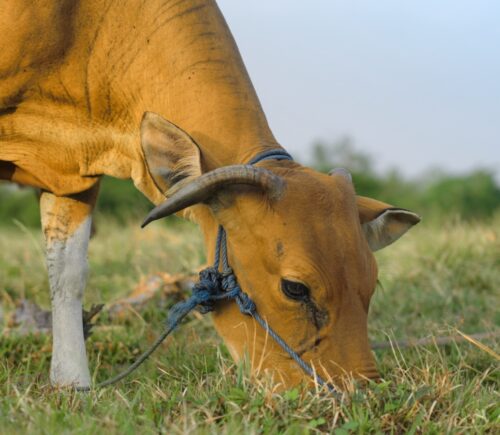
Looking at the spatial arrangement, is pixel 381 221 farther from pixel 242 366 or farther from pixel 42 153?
pixel 42 153

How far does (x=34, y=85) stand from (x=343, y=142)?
69.4 feet

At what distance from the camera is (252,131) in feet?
13.8

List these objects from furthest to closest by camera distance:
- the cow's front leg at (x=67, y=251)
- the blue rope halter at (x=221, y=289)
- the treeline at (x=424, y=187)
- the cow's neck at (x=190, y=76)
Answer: the treeline at (x=424, y=187), the cow's front leg at (x=67, y=251), the cow's neck at (x=190, y=76), the blue rope halter at (x=221, y=289)

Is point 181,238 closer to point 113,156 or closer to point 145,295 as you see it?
point 145,295

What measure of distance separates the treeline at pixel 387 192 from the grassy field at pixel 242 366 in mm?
8076

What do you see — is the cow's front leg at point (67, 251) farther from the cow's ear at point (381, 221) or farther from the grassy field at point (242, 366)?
the cow's ear at point (381, 221)

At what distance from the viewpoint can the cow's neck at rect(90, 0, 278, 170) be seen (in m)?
4.17

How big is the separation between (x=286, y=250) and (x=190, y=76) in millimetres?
1163

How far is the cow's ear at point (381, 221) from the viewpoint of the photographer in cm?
421

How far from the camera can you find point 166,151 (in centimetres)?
398

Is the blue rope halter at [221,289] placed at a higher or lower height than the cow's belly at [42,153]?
lower


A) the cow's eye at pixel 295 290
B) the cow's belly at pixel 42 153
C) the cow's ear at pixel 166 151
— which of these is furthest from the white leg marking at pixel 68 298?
the cow's eye at pixel 295 290

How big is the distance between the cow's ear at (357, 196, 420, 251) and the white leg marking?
1.85 m

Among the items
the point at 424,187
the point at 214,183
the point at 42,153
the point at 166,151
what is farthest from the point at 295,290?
the point at 424,187
